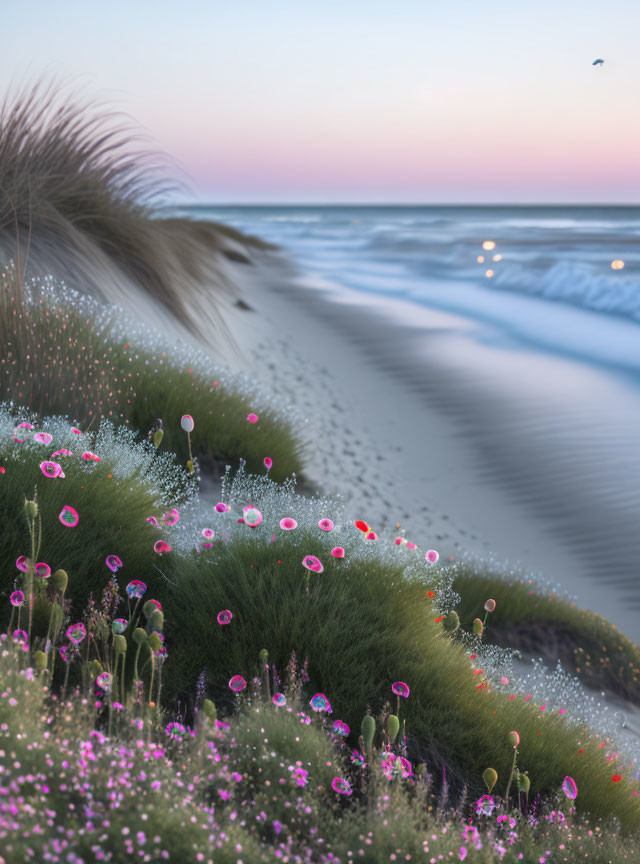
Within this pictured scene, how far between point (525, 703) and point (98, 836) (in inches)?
78.9

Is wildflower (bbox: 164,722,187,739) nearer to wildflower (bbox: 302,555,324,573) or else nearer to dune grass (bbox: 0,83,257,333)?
wildflower (bbox: 302,555,324,573)

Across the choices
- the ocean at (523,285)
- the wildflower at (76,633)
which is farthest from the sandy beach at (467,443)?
the wildflower at (76,633)

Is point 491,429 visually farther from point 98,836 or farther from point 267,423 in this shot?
point 98,836

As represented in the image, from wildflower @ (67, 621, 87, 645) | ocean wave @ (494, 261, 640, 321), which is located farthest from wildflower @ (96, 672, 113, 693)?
ocean wave @ (494, 261, 640, 321)

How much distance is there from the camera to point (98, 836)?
1718 mm

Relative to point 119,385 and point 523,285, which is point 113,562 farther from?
point 523,285

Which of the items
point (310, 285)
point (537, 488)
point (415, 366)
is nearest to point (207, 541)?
point (537, 488)

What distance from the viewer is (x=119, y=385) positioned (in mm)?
5742

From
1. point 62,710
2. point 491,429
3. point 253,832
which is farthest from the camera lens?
point 491,429

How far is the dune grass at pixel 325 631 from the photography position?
2873 mm

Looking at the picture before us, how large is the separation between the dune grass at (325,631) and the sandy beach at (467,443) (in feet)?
9.25

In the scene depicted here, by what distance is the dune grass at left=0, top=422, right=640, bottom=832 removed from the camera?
9.43 ft

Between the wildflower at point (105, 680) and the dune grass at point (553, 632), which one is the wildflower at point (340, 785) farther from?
the dune grass at point (553, 632)

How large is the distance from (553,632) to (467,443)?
3.84 meters
